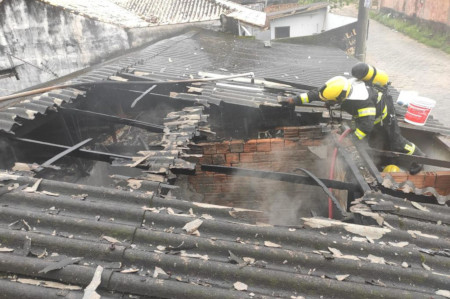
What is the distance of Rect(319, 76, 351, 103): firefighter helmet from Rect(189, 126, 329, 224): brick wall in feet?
1.87

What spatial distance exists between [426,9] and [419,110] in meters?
23.5

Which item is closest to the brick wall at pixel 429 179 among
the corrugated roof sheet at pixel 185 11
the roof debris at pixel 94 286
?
the roof debris at pixel 94 286

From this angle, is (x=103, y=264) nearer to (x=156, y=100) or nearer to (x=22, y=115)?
(x=22, y=115)

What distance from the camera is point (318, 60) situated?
9734 millimetres

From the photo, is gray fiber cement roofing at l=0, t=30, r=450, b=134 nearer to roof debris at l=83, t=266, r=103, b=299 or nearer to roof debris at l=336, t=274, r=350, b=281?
roof debris at l=83, t=266, r=103, b=299

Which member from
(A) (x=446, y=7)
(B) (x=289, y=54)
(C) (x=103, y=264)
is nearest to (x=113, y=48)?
(B) (x=289, y=54)

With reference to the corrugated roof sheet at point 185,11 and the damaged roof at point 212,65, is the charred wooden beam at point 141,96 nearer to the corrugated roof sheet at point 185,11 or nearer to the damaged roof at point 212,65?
the damaged roof at point 212,65

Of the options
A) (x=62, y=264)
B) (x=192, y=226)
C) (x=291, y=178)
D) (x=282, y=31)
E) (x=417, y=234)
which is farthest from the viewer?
(x=282, y=31)

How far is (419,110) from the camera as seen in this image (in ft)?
18.6

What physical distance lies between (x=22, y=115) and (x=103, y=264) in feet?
8.81

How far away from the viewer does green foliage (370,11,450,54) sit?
21484mm

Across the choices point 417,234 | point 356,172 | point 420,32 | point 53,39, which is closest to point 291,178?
point 356,172

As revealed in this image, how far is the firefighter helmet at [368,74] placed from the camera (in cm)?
525

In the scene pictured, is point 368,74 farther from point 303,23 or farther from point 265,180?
point 303,23
